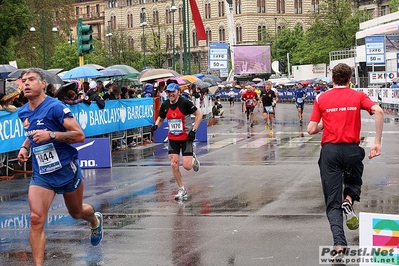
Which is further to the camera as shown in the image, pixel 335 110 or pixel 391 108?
pixel 391 108

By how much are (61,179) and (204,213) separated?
3482 millimetres

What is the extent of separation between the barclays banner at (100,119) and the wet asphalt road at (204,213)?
3.06 feet

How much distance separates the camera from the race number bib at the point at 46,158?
24.6ft

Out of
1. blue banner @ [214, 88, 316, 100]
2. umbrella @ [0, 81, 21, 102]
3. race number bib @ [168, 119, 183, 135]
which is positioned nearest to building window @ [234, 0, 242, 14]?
blue banner @ [214, 88, 316, 100]

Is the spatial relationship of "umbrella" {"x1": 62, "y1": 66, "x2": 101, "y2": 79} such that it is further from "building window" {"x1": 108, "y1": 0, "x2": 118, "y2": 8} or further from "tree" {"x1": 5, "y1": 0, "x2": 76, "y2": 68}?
"building window" {"x1": 108, "y1": 0, "x2": 118, "y2": 8}

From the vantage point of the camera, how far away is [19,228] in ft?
33.4

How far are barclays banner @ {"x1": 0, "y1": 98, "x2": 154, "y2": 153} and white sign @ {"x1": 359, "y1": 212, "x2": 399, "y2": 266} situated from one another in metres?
11.1

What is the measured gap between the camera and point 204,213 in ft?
35.1

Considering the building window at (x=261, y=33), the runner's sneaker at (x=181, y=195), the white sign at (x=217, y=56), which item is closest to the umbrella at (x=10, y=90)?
the runner's sneaker at (x=181, y=195)

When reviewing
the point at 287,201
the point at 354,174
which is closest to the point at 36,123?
the point at 354,174

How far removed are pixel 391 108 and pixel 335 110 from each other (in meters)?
38.0

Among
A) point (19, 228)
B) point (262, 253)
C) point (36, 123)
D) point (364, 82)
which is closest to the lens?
point (36, 123)

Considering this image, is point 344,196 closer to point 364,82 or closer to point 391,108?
point 391,108

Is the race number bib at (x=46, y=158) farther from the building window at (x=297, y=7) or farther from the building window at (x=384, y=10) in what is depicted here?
the building window at (x=297, y=7)
